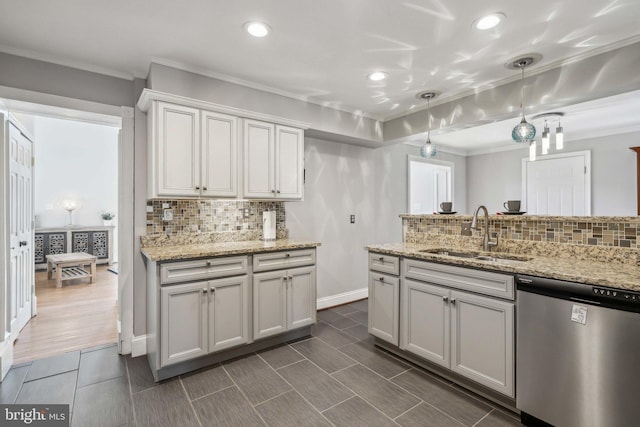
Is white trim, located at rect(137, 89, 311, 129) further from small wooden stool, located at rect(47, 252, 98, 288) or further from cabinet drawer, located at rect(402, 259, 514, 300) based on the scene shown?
small wooden stool, located at rect(47, 252, 98, 288)

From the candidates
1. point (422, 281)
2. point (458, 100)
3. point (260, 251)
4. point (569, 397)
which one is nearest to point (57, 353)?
point (260, 251)

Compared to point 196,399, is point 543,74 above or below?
above

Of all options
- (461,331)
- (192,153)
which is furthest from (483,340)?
(192,153)

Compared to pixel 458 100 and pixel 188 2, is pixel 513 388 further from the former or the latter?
pixel 188 2

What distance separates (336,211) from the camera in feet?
14.1

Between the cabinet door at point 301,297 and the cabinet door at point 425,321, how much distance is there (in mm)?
933

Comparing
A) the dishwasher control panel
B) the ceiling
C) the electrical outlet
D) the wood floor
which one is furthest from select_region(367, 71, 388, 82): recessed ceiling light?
the wood floor

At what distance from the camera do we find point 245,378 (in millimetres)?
2420

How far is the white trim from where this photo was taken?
2.52 m

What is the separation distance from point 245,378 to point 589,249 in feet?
8.71

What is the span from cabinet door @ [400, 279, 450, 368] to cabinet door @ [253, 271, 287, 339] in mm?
1093

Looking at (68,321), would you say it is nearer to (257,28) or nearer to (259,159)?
(259,159)

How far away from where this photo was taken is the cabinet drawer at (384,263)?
270 centimetres

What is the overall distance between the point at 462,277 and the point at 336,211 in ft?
7.50
